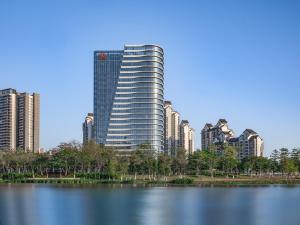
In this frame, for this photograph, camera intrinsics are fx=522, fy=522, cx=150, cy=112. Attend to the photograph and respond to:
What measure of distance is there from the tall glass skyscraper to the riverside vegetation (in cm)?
4557

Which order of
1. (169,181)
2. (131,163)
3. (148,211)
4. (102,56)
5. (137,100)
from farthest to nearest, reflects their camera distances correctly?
(102,56) < (137,100) < (131,163) < (169,181) < (148,211)

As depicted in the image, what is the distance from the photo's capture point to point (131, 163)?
410 ft

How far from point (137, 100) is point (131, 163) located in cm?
5955

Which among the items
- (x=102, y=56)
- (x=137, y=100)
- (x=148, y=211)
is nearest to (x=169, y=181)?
(x=148, y=211)

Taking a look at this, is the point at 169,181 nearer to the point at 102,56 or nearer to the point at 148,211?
the point at 148,211

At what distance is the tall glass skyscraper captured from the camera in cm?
18100

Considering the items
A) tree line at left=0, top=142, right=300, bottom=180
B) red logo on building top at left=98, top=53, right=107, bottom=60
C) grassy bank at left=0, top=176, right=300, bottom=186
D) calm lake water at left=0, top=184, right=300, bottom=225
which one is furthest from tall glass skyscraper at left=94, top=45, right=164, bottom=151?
calm lake water at left=0, top=184, right=300, bottom=225

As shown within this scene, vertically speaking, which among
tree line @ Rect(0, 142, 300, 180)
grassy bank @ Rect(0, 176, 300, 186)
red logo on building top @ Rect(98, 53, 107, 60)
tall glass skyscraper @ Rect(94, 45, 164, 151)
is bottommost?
grassy bank @ Rect(0, 176, 300, 186)

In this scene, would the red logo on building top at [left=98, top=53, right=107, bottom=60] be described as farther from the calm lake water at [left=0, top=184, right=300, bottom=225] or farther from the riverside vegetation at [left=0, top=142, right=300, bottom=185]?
the calm lake water at [left=0, top=184, right=300, bottom=225]

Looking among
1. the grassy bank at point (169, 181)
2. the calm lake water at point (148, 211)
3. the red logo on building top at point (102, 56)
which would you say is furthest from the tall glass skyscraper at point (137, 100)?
the calm lake water at point (148, 211)

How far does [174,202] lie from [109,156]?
62.0m

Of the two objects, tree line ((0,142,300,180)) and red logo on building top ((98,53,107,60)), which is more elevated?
red logo on building top ((98,53,107,60))

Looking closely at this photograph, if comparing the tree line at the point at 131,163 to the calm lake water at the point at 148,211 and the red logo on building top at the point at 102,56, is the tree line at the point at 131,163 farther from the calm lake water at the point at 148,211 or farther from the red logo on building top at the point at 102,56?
the red logo on building top at the point at 102,56

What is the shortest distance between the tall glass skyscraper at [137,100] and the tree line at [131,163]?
45364 mm
